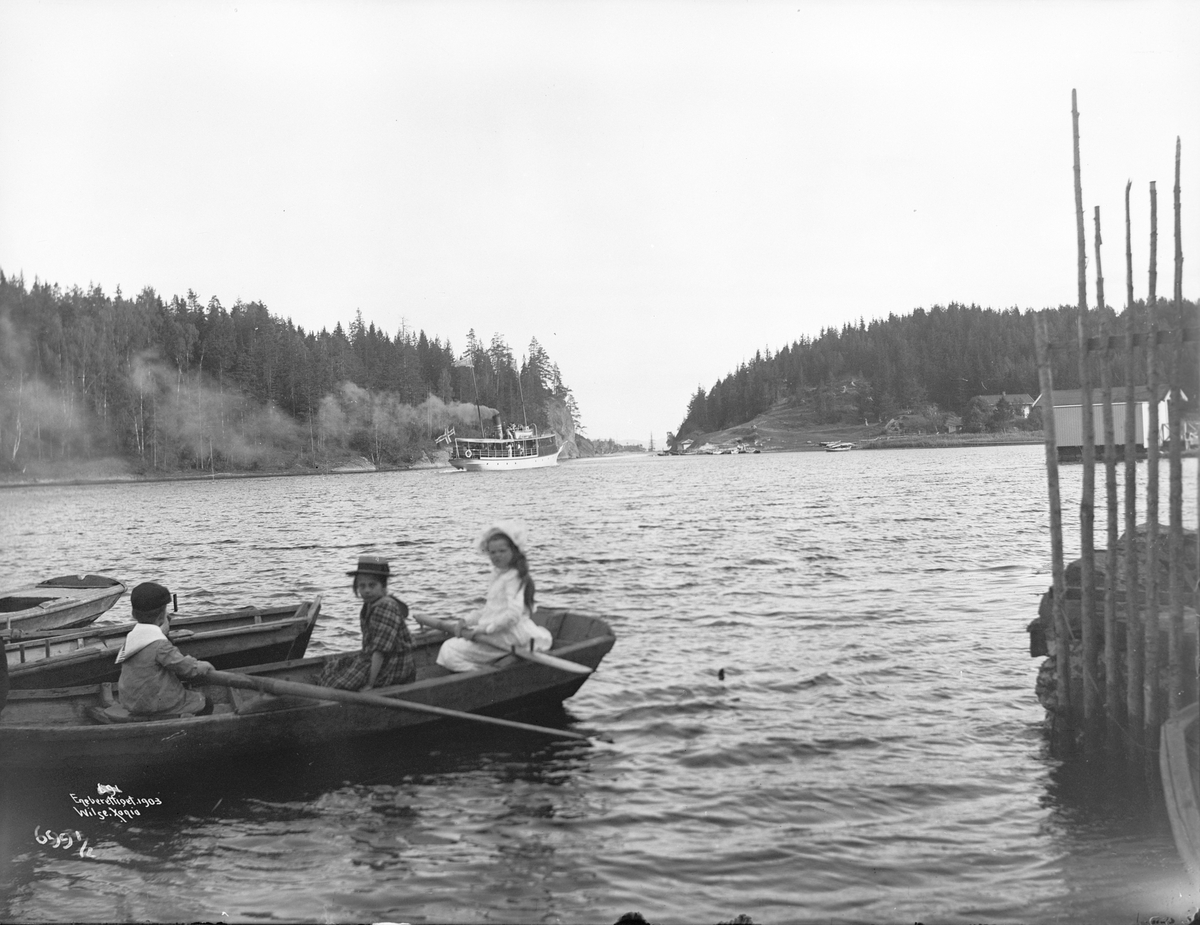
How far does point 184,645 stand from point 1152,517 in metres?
11.6

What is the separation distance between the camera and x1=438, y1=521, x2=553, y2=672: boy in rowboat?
30.2ft

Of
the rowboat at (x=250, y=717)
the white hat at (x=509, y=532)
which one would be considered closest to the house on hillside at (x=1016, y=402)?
the rowboat at (x=250, y=717)

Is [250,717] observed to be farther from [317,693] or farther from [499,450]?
[499,450]

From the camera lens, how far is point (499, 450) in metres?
136

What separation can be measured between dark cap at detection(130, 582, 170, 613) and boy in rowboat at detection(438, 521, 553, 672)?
9.95ft

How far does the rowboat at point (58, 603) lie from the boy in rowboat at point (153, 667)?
22.3 ft

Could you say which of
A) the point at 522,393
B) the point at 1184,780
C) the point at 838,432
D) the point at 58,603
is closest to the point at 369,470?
the point at 522,393

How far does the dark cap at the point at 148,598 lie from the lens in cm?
798

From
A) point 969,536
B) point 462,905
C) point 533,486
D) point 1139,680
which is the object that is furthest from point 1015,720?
point 533,486

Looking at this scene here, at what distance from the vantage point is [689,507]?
51.9m

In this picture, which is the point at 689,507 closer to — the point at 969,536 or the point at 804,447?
the point at 969,536

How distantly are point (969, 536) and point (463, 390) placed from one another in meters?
137

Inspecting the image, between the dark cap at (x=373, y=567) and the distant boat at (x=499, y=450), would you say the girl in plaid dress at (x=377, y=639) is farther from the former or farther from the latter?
the distant boat at (x=499, y=450)

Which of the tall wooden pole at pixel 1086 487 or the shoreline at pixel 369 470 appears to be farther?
the shoreline at pixel 369 470
